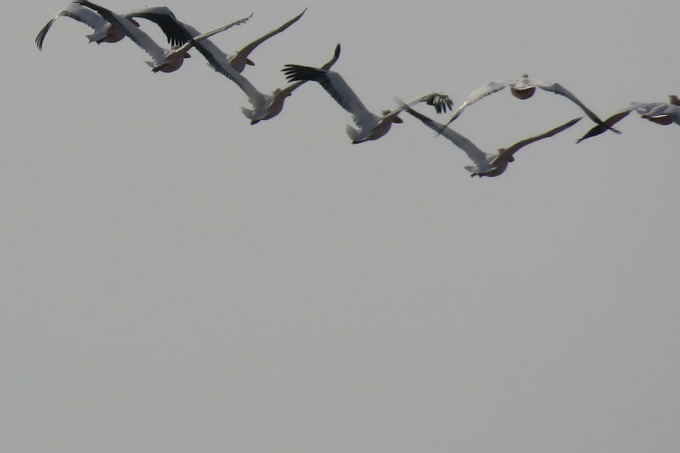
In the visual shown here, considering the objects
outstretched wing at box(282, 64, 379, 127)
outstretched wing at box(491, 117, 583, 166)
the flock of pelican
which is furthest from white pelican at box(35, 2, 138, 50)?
outstretched wing at box(491, 117, 583, 166)

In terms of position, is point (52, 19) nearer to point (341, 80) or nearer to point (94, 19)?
point (94, 19)

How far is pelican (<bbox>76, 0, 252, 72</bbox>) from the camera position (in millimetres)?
33750

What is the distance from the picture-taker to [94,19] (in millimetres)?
34938

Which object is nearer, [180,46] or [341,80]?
[341,80]

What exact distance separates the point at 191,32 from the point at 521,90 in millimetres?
6654

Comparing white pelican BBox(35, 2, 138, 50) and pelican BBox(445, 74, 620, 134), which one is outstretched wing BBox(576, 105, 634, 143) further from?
white pelican BBox(35, 2, 138, 50)

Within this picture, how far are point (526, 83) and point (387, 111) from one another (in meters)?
2.45

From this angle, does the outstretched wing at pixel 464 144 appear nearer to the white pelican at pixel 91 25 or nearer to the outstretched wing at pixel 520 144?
the outstretched wing at pixel 520 144

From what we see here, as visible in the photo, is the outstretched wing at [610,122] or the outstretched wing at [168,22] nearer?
the outstretched wing at [610,122]

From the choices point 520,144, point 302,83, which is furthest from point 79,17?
point 520,144

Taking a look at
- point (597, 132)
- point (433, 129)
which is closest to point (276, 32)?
point (433, 129)

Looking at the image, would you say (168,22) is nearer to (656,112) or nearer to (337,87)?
(337,87)

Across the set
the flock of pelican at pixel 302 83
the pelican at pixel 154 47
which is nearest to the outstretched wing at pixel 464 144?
the flock of pelican at pixel 302 83

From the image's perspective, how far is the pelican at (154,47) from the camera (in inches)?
1329
